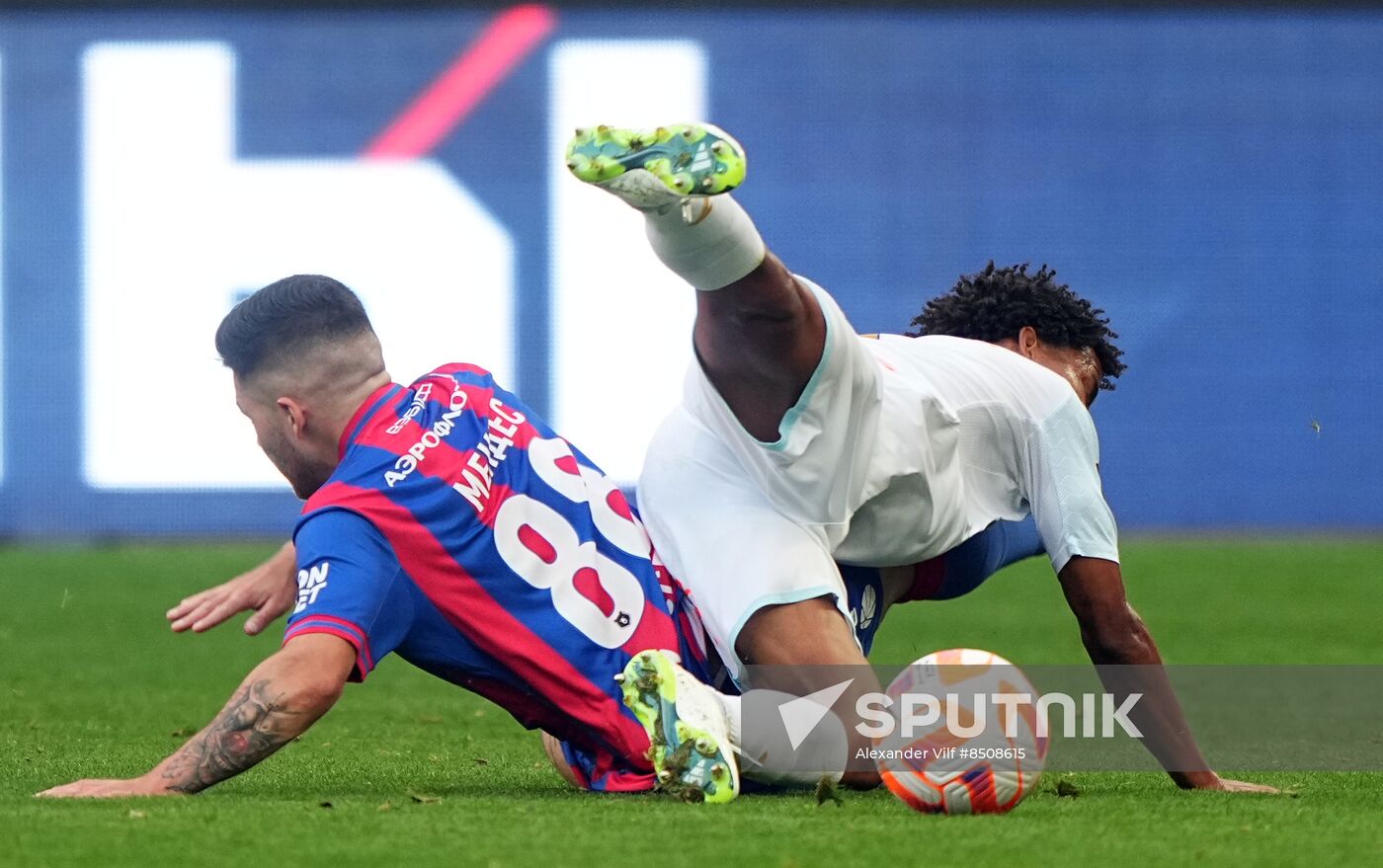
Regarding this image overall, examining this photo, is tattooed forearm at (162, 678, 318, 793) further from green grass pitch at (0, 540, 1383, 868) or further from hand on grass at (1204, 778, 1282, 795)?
hand on grass at (1204, 778, 1282, 795)

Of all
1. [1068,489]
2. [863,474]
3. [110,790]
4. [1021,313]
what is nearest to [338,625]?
[110,790]

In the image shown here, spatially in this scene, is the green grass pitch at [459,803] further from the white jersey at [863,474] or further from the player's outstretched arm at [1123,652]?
the white jersey at [863,474]

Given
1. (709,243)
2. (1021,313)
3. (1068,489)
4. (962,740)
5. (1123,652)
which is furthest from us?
(1021,313)

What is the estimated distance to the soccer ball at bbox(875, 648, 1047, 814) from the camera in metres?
2.92

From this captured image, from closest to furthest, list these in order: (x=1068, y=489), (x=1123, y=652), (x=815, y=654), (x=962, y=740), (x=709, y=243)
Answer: (x=962, y=740), (x=709, y=243), (x=815, y=654), (x=1123, y=652), (x=1068, y=489)

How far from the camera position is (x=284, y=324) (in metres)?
3.41

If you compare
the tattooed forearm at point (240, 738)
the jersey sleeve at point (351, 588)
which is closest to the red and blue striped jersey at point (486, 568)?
the jersey sleeve at point (351, 588)

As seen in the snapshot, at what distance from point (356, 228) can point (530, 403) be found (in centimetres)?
151

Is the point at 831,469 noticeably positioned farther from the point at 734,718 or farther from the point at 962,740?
the point at 962,740

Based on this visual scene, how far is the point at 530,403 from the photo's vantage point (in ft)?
37.3

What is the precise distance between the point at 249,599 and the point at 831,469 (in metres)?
1.12

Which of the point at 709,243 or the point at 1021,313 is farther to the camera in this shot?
the point at 1021,313

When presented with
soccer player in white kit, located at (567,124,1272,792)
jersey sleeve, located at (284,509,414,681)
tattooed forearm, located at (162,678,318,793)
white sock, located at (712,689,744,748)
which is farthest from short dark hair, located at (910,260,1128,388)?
tattooed forearm, located at (162,678,318,793)

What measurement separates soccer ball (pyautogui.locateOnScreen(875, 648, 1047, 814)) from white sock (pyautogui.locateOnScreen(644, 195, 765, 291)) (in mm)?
770
